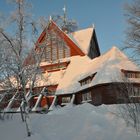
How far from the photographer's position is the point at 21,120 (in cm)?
1738

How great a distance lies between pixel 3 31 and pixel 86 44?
72.1 ft

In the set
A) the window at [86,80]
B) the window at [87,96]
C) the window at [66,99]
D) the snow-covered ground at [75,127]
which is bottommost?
the snow-covered ground at [75,127]

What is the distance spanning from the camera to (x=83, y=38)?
124 feet

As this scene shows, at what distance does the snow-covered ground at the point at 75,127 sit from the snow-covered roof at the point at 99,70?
148 inches

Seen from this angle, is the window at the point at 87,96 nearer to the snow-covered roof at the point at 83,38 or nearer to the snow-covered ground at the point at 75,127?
the snow-covered ground at the point at 75,127

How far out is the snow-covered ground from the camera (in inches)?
532

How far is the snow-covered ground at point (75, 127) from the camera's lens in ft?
44.4

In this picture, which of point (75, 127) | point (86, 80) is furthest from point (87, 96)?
point (75, 127)

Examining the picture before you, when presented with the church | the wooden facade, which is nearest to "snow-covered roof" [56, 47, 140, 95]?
the church

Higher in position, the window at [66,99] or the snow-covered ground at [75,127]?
the window at [66,99]

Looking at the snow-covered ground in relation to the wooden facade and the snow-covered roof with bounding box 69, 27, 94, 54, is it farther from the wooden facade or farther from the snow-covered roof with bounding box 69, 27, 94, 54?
the snow-covered roof with bounding box 69, 27, 94, 54

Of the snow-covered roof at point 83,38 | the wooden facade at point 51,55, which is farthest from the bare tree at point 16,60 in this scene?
the snow-covered roof at point 83,38

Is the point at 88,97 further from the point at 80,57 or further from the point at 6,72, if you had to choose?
the point at 6,72

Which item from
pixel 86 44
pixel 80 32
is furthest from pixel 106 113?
pixel 80 32
